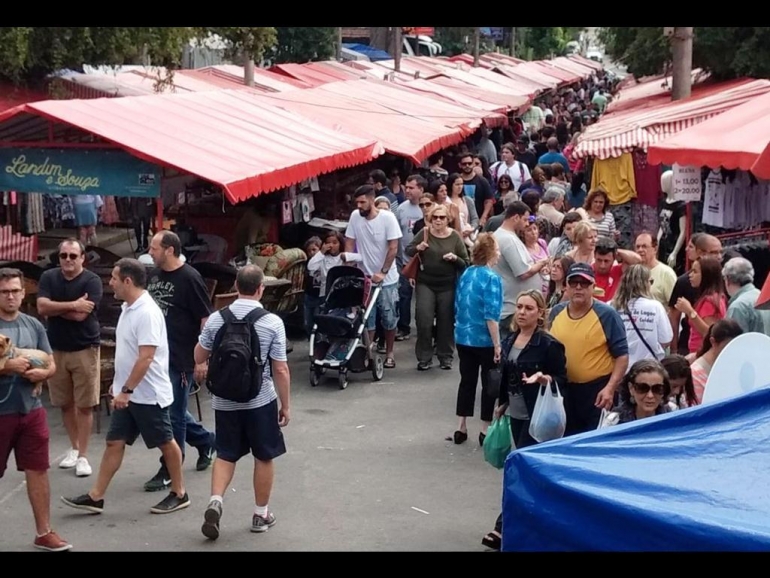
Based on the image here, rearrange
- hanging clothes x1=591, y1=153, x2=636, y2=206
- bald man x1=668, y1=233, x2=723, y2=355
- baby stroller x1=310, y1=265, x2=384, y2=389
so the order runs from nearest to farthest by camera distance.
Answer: bald man x1=668, y1=233, x2=723, y2=355 < baby stroller x1=310, y1=265, x2=384, y2=389 < hanging clothes x1=591, y1=153, x2=636, y2=206

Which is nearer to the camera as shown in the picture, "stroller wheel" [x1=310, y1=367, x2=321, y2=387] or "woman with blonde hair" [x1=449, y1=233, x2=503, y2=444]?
"woman with blonde hair" [x1=449, y1=233, x2=503, y2=444]

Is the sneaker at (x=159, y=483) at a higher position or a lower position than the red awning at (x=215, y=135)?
lower

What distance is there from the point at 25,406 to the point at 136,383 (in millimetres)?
795

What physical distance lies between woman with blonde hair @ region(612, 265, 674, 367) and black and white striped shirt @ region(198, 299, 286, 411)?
89.8 inches

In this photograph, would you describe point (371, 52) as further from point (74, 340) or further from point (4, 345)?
point (4, 345)

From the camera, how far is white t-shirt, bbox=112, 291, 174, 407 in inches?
289

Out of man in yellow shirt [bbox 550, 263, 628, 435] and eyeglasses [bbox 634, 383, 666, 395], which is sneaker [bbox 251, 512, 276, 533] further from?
eyeglasses [bbox 634, 383, 666, 395]

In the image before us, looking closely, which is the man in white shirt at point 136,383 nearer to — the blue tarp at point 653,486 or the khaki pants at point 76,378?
the khaki pants at point 76,378

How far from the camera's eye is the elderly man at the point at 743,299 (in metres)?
7.78

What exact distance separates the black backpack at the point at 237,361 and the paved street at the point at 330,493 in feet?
3.00

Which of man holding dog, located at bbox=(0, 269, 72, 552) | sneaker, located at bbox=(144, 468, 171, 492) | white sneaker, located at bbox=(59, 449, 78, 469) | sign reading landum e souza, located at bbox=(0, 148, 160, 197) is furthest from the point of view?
sign reading landum e souza, located at bbox=(0, 148, 160, 197)

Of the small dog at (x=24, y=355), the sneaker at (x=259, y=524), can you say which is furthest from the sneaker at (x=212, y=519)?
the small dog at (x=24, y=355)

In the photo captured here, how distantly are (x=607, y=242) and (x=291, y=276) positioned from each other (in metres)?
4.80

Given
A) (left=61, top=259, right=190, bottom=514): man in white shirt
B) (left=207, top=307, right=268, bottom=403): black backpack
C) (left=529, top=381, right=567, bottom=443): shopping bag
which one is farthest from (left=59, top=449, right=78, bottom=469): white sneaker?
(left=529, top=381, right=567, bottom=443): shopping bag
